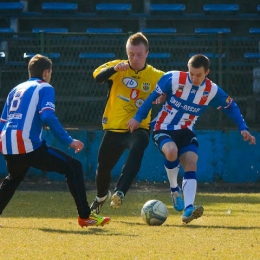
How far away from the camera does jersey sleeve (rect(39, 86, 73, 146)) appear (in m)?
7.85

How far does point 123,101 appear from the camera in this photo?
371 inches

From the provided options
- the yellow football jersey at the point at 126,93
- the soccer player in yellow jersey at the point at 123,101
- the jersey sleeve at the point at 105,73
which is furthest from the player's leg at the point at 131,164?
the jersey sleeve at the point at 105,73

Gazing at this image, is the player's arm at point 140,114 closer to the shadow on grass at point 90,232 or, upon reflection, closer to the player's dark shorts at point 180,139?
the player's dark shorts at point 180,139

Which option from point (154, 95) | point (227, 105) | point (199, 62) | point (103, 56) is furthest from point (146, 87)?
point (103, 56)

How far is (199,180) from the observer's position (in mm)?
14602

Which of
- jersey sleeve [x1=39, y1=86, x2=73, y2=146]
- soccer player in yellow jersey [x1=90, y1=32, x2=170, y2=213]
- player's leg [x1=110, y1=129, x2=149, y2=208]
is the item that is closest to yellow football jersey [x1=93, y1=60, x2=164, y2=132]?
soccer player in yellow jersey [x1=90, y1=32, x2=170, y2=213]

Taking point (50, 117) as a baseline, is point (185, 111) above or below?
below

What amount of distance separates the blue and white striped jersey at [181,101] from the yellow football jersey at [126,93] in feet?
0.93

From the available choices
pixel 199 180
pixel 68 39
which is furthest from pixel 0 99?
pixel 199 180

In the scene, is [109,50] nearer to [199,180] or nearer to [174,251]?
[199,180]

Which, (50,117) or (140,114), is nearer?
(50,117)

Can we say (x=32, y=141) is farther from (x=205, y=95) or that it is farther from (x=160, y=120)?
(x=205, y=95)

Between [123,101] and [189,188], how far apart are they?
134 centimetres

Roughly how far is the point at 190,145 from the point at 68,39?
6.24 m
